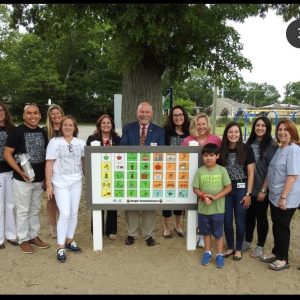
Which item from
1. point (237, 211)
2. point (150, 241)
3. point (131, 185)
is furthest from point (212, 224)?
point (131, 185)

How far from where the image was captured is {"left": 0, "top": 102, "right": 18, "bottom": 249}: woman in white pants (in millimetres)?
4875

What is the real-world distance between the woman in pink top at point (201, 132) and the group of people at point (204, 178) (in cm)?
1

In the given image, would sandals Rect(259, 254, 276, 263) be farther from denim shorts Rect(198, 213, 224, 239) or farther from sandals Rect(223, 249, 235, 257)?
denim shorts Rect(198, 213, 224, 239)

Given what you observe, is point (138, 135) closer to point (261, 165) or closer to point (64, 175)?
point (64, 175)

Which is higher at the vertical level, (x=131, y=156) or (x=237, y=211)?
(x=131, y=156)

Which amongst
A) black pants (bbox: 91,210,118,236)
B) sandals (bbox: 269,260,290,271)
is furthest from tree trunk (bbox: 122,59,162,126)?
sandals (bbox: 269,260,290,271)

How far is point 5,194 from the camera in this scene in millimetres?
5008

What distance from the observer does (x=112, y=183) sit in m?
4.95

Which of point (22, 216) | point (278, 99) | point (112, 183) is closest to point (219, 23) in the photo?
point (112, 183)

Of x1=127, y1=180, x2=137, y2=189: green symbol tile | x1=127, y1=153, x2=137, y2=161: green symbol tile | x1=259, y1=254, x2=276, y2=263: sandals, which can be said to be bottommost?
x1=259, y1=254, x2=276, y2=263: sandals

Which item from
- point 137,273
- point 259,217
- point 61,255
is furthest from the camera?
point 259,217

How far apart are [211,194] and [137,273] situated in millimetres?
1188

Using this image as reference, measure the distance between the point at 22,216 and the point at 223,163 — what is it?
98.7 inches

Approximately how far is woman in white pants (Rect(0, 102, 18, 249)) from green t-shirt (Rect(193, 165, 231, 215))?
91.5 inches
